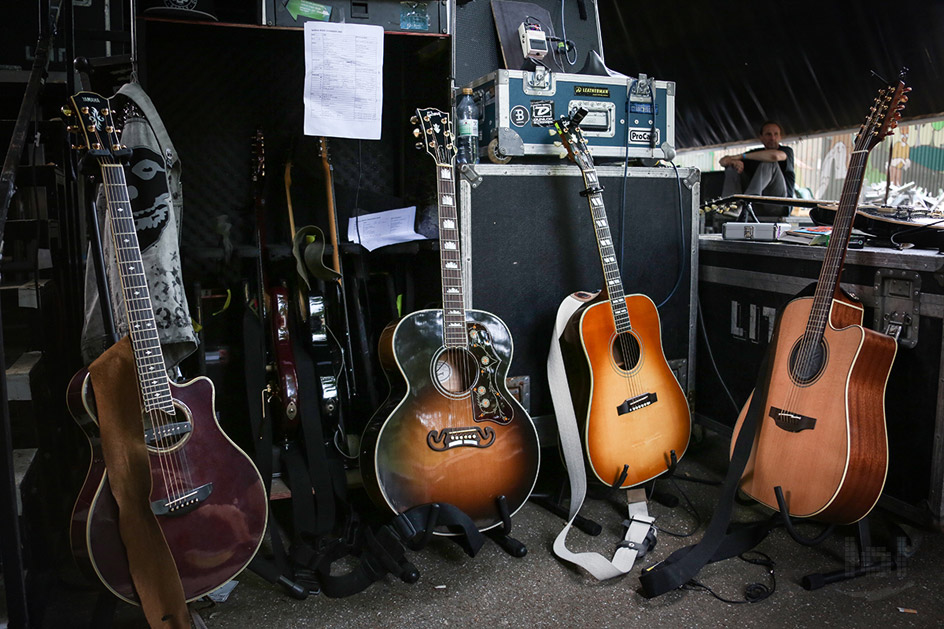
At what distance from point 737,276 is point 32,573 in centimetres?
243

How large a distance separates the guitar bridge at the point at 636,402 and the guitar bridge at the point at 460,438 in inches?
17.9

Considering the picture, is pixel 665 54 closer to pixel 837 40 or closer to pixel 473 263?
pixel 837 40

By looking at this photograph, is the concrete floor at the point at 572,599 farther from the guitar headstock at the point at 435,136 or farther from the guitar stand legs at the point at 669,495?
the guitar headstock at the point at 435,136

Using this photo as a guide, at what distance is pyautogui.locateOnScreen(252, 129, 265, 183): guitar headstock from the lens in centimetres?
235

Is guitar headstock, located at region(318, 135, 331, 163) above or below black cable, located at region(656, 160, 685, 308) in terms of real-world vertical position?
above

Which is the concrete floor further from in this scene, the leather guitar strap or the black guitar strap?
→ the leather guitar strap

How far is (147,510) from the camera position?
1.53m

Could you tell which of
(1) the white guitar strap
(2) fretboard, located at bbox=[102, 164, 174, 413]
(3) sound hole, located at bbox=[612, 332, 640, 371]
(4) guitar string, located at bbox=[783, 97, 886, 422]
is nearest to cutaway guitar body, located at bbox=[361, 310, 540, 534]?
(1) the white guitar strap

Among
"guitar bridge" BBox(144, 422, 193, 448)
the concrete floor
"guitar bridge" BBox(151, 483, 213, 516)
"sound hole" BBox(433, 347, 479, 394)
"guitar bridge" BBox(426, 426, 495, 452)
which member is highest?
"sound hole" BBox(433, 347, 479, 394)

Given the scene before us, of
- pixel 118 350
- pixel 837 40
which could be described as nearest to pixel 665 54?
pixel 837 40

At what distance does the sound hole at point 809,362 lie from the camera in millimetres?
1958

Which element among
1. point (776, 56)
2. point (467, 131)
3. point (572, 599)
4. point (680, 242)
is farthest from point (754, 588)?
point (776, 56)

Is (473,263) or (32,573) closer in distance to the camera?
(32,573)

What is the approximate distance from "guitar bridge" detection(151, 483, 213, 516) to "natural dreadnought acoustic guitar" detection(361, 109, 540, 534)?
46cm
